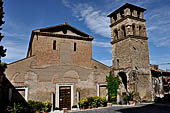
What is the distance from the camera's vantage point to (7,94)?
12.8 meters

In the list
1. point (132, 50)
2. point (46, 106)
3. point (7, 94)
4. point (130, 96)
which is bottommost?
point (46, 106)

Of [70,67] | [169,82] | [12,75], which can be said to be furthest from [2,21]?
[169,82]

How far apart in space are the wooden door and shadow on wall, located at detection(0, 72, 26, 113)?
3518mm

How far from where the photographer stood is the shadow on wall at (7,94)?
486 inches

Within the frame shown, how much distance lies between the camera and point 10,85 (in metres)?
13.2

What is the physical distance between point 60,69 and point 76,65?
1.86 meters

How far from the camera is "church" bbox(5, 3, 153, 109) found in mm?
14320

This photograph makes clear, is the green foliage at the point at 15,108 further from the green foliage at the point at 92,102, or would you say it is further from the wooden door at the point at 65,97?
the green foliage at the point at 92,102

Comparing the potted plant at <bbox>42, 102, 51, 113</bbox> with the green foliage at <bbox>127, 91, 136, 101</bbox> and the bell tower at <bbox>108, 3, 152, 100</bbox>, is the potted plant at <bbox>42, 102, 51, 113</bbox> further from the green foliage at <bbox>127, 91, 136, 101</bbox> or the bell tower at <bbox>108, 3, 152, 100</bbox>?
the bell tower at <bbox>108, 3, 152, 100</bbox>

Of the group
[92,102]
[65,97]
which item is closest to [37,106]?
[65,97]

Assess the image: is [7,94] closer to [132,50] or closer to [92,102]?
[92,102]

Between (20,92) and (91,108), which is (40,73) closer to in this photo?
(20,92)

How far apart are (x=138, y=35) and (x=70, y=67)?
33.1 feet

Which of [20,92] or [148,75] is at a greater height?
[148,75]
